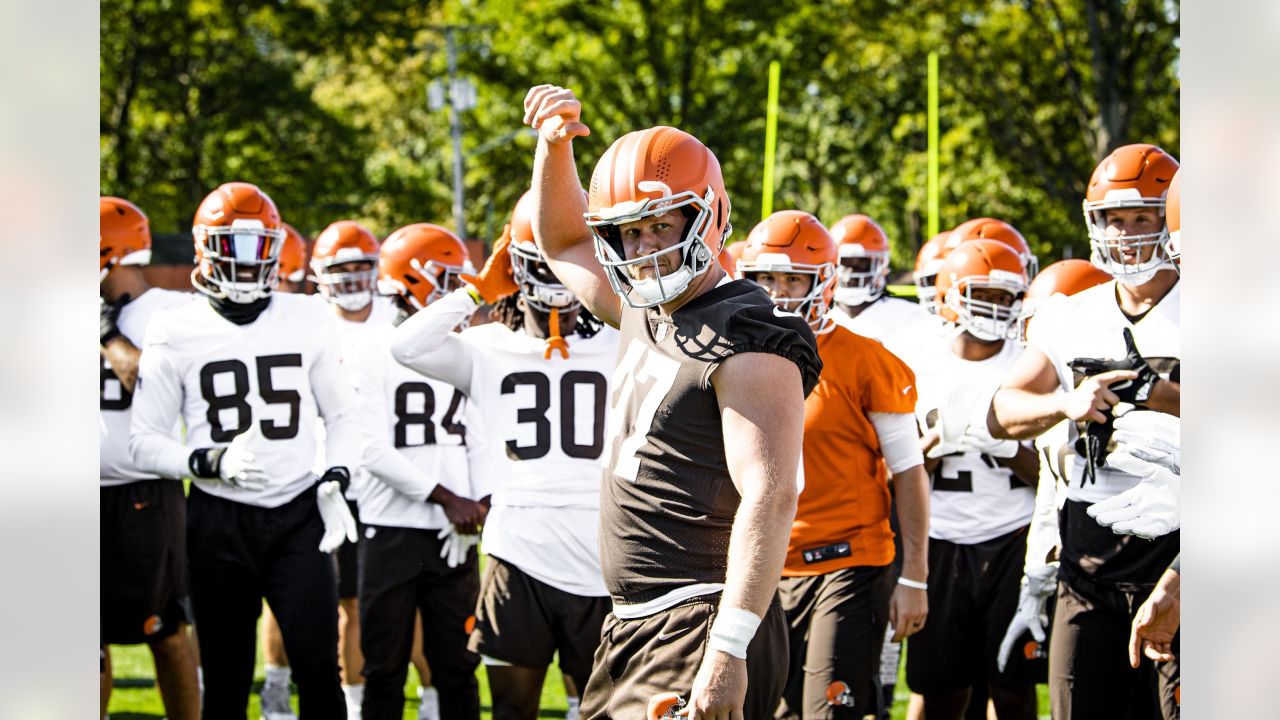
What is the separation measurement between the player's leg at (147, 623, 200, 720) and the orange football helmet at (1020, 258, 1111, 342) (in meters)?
4.05

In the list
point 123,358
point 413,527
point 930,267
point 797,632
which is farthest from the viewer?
point 930,267

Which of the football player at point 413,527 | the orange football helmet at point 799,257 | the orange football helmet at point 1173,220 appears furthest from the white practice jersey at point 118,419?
the orange football helmet at point 1173,220

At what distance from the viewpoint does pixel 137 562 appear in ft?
17.6

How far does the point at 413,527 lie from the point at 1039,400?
109 inches

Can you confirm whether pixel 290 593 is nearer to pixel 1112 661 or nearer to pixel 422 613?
pixel 422 613

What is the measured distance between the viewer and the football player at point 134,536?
5344 mm

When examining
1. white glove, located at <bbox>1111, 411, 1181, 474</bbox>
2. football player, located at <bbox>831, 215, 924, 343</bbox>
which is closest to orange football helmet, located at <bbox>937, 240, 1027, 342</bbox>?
football player, located at <bbox>831, 215, 924, 343</bbox>

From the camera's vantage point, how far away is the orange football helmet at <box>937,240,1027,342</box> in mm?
5625

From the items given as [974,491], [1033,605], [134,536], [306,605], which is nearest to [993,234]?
[974,491]

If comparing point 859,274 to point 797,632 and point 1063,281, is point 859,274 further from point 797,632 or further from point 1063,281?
point 797,632

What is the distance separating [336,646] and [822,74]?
67.3 feet

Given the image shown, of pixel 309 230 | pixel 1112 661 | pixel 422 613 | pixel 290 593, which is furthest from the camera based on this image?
pixel 309 230
